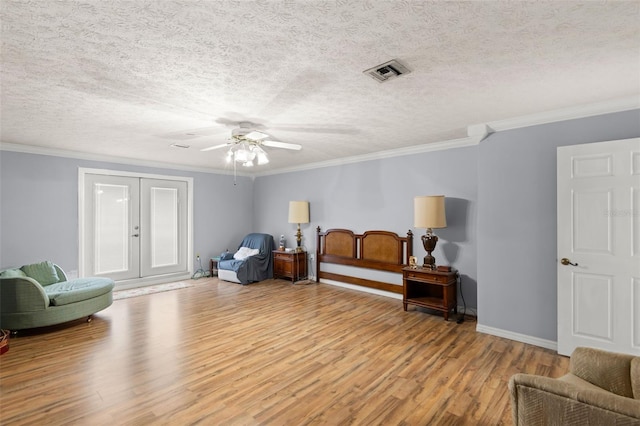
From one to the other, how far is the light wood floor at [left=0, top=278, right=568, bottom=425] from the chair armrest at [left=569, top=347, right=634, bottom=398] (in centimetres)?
66

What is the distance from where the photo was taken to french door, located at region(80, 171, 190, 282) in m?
5.18

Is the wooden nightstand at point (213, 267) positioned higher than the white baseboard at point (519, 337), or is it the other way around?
the wooden nightstand at point (213, 267)

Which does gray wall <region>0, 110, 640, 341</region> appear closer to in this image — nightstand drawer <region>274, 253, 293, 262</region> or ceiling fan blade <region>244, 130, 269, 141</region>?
nightstand drawer <region>274, 253, 293, 262</region>

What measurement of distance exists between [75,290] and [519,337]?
526cm

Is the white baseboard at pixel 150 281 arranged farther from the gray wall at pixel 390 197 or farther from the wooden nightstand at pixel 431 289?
the wooden nightstand at pixel 431 289

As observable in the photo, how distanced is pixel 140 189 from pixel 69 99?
11.0ft

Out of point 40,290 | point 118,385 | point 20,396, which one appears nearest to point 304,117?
point 118,385

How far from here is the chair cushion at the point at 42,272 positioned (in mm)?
4043

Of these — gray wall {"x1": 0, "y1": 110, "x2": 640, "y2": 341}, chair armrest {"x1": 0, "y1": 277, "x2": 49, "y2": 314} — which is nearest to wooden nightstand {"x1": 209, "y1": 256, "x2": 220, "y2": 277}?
gray wall {"x1": 0, "y1": 110, "x2": 640, "y2": 341}

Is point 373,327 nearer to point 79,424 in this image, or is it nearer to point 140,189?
point 79,424

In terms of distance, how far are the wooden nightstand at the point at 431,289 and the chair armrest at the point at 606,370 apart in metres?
2.16

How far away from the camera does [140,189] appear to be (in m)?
5.76

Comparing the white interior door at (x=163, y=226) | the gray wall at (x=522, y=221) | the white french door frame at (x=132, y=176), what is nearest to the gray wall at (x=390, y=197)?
the gray wall at (x=522, y=221)

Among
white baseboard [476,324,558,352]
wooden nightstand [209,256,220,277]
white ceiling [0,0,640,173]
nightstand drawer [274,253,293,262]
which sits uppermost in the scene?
white ceiling [0,0,640,173]
